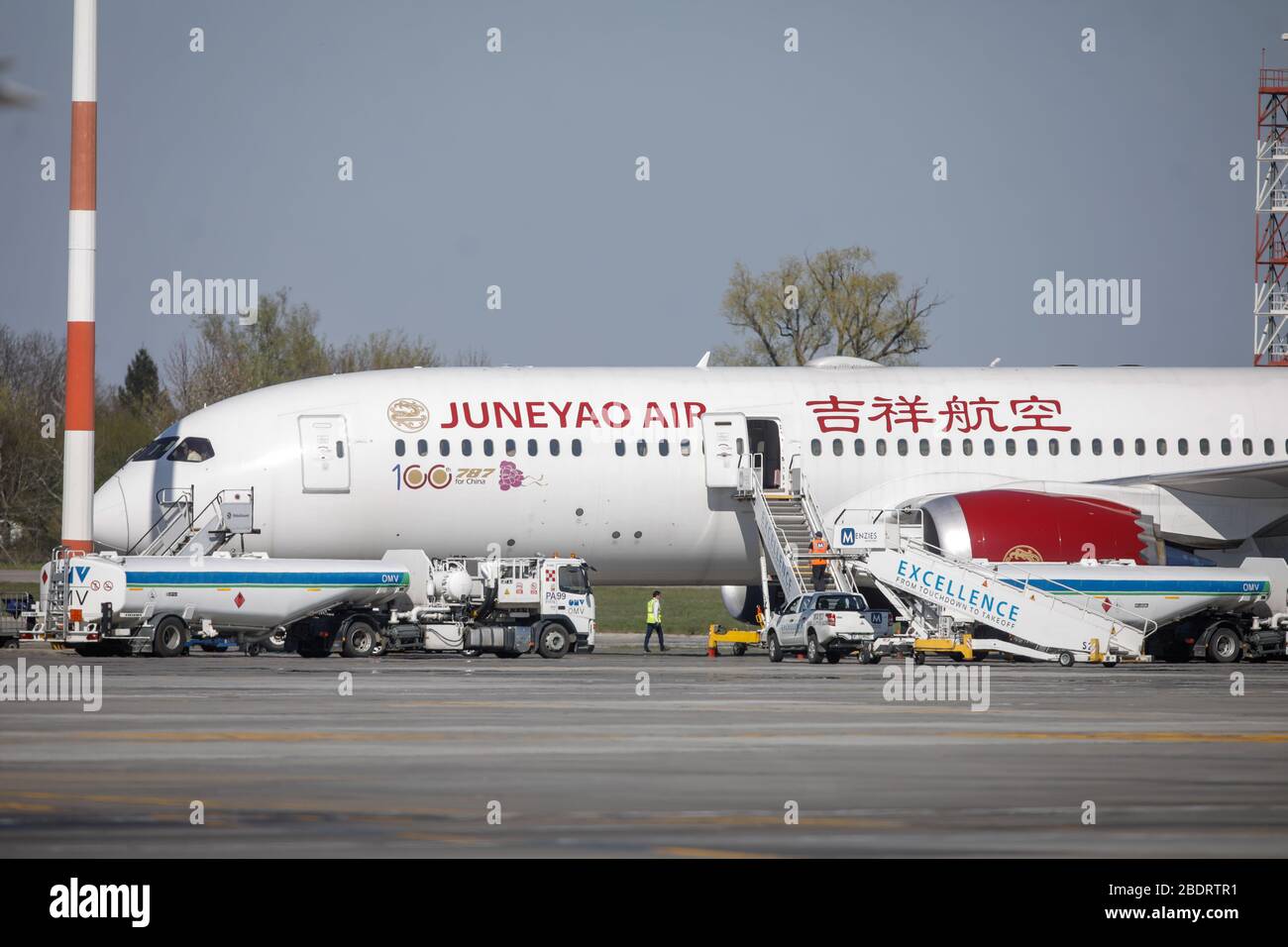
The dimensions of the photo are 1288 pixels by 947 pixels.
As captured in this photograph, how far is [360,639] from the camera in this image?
32125 mm

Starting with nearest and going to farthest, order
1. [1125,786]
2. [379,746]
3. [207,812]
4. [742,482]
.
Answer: [207,812] < [1125,786] < [379,746] < [742,482]

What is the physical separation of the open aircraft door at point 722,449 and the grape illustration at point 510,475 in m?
3.47

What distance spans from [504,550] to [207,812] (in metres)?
22.2

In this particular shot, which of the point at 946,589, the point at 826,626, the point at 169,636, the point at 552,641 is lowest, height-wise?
the point at 552,641

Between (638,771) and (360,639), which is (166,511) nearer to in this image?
(360,639)

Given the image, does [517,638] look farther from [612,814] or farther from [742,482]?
[612,814]

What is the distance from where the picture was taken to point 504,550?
3375cm

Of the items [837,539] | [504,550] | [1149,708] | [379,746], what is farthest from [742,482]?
[379,746]

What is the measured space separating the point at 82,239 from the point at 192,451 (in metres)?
5.60

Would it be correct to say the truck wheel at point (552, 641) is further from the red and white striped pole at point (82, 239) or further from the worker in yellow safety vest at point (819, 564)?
the red and white striped pole at point (82, 239)

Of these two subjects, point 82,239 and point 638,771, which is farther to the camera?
point 82,239

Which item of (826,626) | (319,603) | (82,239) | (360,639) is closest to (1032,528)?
(826,626)

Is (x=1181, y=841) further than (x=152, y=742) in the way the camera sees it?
No

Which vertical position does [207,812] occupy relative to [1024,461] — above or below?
below
